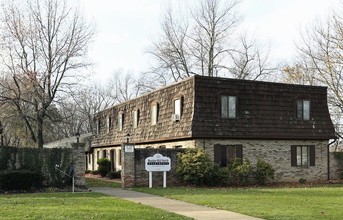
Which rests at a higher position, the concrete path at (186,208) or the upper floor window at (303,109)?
the upper floor window at (303,109)

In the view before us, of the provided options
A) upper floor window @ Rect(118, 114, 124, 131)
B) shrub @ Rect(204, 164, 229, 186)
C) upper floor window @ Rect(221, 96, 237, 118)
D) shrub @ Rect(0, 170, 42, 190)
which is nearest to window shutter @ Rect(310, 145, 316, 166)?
upper floor window @ Rect(221, 96, 237, 118)

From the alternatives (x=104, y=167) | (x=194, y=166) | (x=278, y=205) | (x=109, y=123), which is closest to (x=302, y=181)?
(x=194, y=166)

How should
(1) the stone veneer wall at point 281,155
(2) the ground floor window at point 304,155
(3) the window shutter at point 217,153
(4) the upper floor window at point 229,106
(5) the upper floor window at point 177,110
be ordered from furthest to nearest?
(2) the ground floor window at point 304,155
(5) the upper floor window at point 177,110
(1) the stone veneer wall at point 281,155
(4) the upper floor window at point 229,106
(3) the window shutter at point 217,153

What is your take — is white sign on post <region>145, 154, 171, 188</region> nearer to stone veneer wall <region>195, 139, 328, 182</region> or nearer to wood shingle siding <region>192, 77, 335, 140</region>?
wood shingle siding <region>192, 77, 335, 140</region>

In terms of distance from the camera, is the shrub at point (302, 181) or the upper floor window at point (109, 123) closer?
Result: the shrub at point (302, 181)

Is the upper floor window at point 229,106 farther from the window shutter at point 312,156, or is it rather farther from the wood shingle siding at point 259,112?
the window shutter at point 312,156

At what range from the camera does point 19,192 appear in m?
21.7

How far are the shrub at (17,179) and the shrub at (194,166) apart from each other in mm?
7331

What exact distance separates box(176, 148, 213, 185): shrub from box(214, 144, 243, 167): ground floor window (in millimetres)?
1815

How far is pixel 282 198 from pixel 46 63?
21881 millimetres

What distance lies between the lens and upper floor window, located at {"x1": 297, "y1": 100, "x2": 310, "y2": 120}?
30266 millimetres

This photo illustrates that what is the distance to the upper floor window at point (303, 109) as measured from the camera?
30266mm

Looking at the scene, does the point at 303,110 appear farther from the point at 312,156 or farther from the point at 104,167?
the point at 104,167

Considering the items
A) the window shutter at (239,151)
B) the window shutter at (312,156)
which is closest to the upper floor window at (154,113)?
the window shutter at (239,151)
